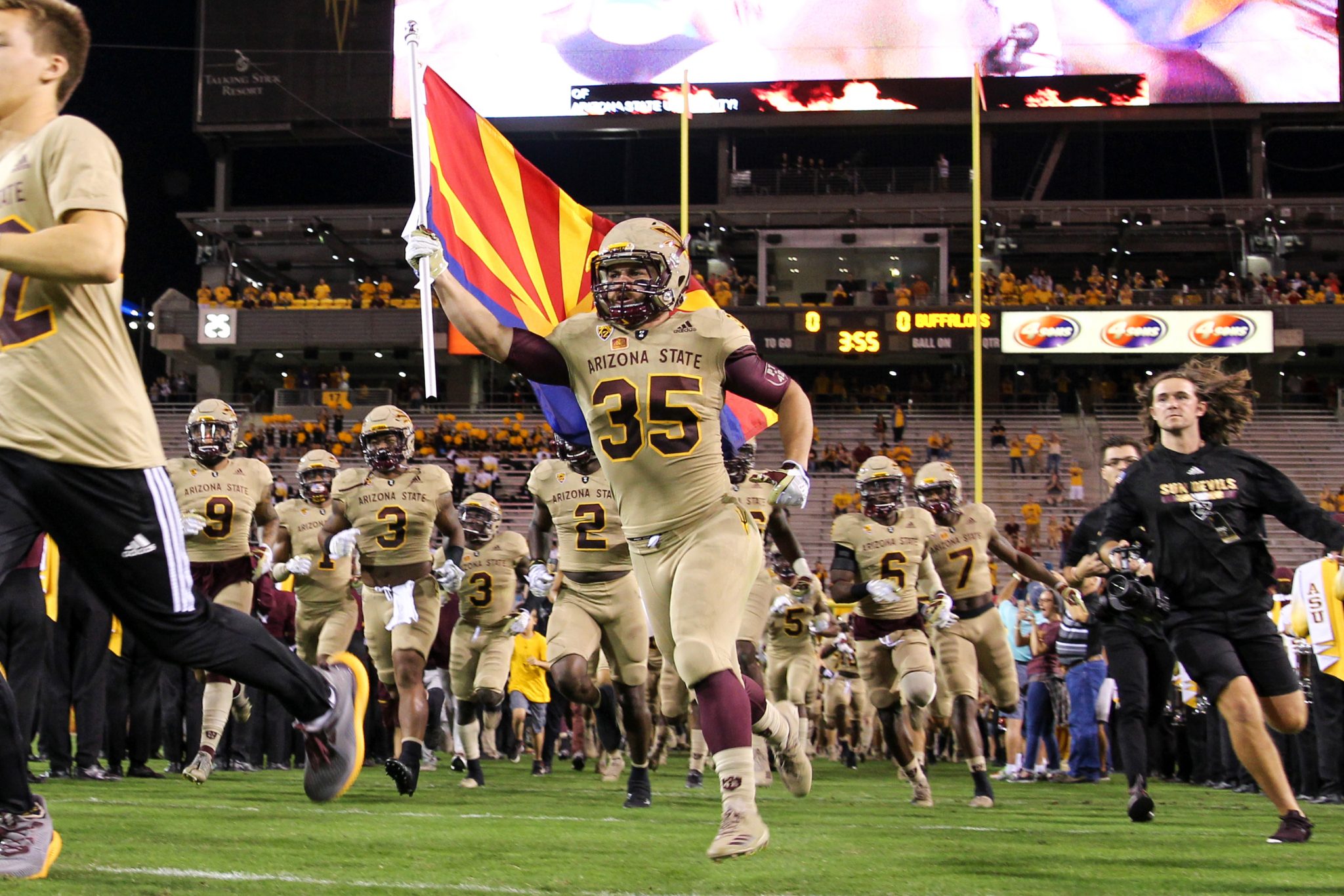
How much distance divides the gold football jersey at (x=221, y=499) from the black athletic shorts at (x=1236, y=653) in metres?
6.40

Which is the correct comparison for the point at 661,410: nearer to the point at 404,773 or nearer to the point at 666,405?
the point at 666,405

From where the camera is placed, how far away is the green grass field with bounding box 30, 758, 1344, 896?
4.83m

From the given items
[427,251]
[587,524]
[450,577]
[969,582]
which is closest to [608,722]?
[450,577]

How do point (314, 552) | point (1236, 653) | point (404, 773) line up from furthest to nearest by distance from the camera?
1. point (314, 552)
2. point (404, 773)
3. point (1236, 653)

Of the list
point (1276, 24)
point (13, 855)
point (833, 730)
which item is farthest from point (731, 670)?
point (1276, 24)

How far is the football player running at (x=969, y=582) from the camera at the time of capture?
1038 cm

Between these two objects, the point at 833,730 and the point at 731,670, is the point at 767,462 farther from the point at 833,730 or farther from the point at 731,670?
the point at 731,670

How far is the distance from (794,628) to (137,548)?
9569mm

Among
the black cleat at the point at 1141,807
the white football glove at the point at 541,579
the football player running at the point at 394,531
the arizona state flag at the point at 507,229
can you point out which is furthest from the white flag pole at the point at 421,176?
the black cleat at the point at 1141,807

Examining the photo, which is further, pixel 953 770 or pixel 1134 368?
pixel 1134 368

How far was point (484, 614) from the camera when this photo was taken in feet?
40.1

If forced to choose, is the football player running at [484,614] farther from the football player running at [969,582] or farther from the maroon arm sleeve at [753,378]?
the maroon arm sleeve at [753,378]

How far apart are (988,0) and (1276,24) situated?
804 centimetres

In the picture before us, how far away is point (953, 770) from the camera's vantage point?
50.2ft
